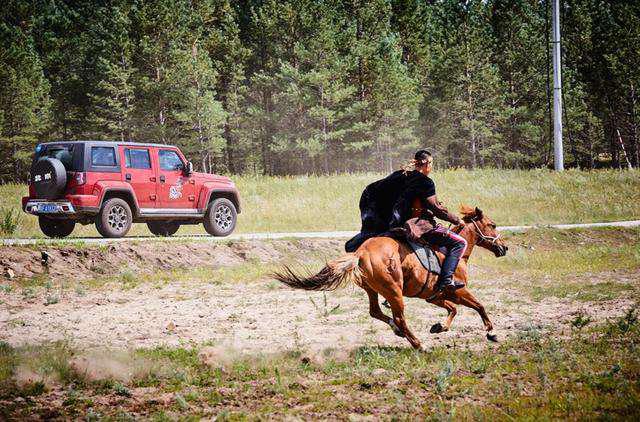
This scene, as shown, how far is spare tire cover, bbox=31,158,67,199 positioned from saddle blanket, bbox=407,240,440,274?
10.9 m

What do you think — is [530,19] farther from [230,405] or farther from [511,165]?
[230,405]

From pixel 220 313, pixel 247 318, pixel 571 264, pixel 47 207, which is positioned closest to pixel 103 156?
pixel 47 207

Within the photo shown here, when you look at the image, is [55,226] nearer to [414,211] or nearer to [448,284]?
[414,211]

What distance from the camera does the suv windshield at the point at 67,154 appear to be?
637 inches

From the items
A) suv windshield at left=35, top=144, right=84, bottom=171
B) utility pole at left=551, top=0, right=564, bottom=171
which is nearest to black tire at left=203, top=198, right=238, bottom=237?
suv windshield at left=35, top=144, right=84, bottom=171

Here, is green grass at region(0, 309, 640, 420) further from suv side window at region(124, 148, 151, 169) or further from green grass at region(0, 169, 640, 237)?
green grass at region(0, 169, 640, 237)

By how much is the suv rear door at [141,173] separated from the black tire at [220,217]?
6.21ft

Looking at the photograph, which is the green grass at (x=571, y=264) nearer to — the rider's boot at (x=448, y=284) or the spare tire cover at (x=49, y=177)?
the rider's boot at (x=448, y=284)

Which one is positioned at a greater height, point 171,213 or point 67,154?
point 67,154

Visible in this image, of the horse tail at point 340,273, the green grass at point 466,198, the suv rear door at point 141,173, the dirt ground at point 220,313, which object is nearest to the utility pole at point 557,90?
the green grass at point 466,198

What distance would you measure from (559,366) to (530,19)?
60410 millimetres

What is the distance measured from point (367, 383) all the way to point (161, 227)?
49.1 ft

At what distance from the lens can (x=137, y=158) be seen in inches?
685

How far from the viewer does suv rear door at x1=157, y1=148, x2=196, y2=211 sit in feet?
58.7
